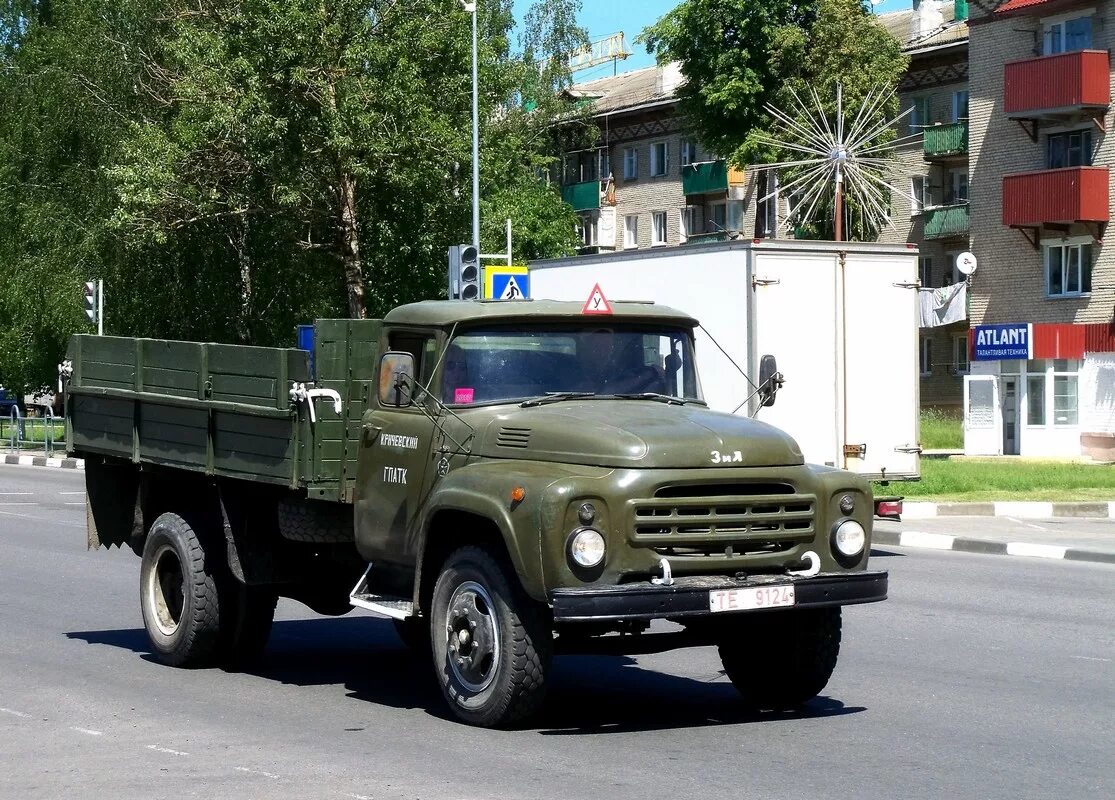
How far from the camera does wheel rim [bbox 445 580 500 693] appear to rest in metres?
8.44

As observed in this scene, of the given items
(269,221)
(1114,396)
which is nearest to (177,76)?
(269,221)

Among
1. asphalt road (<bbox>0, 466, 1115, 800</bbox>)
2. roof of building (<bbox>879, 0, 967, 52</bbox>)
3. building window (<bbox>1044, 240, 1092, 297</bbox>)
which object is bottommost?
asphalt road (<bbox>0, 466, 1115, 800</bbox>)

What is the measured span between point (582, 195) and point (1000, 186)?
2645 cm

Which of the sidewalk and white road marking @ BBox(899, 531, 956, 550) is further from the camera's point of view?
white road marking @ BBox(899, 531, 956, 550)

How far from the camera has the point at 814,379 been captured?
19500 mm

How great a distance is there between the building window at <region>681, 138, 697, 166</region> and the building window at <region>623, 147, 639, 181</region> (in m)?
3.18

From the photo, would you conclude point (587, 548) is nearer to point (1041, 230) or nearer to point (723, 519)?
point (723, 519)

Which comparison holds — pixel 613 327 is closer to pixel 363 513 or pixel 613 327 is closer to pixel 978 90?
pixel 363 513

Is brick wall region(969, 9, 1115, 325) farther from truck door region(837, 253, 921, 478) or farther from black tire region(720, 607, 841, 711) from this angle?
black tire region(720, 607, 841, 711)

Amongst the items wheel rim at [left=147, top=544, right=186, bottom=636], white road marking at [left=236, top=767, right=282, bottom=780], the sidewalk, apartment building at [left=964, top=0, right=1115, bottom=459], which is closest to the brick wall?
apartment building at [left=964, top=0, right=1115, bottom=459]

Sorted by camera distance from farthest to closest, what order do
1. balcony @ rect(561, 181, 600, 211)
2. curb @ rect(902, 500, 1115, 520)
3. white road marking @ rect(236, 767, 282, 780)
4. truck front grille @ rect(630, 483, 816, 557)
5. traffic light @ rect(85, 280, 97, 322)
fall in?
balcony @ rect(561, 181, 600, 211), traffic light @ rect(85, 280, 97, 322), curb @ rect(902, 500, 1115, 520), truck front grille @ rect(630, 483, 816, 557), white road marking @ rect(236, 767, 282, 780)

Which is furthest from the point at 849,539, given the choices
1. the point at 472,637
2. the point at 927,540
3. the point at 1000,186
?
the point at 1000,186

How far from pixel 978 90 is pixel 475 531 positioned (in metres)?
46.1

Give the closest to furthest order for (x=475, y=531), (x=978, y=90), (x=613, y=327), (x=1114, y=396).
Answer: (x=475, y=531)
(x=613, y=327)
(x=1114, y=396)
(x=978, y=90)
